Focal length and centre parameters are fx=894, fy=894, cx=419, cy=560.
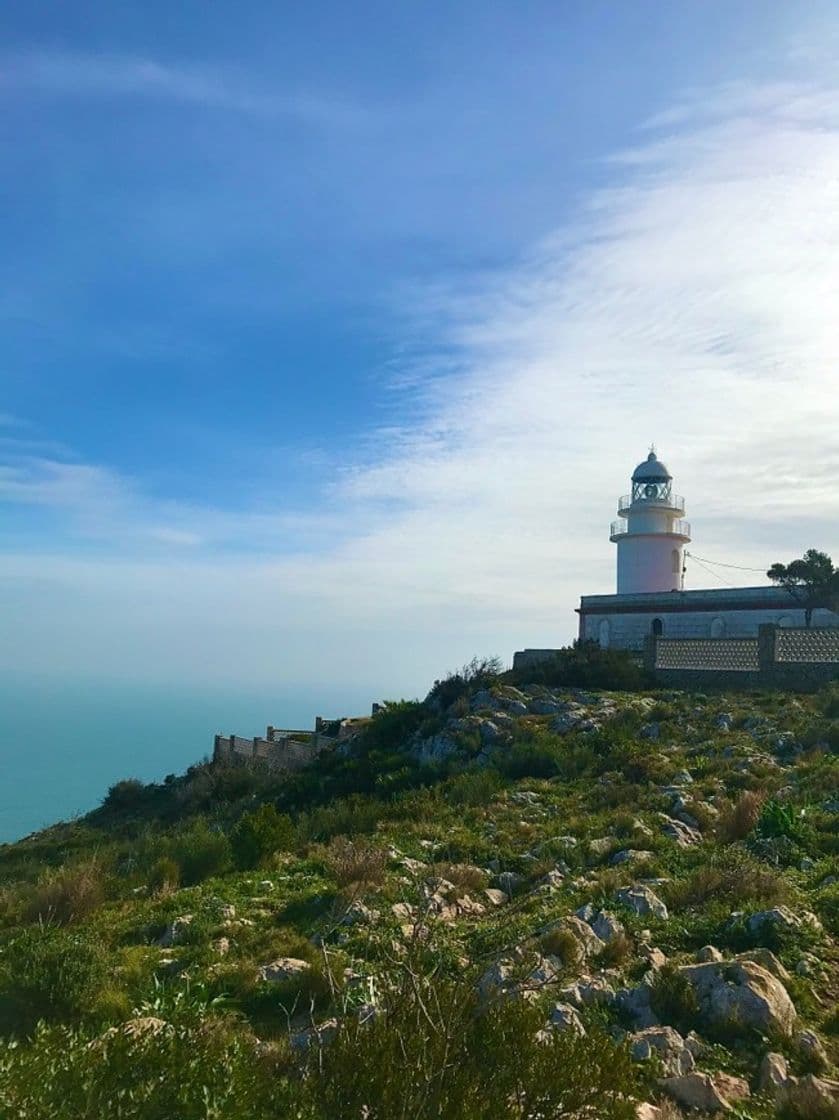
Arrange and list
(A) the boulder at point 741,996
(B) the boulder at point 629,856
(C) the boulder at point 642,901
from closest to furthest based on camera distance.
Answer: (A) the boulder at point 741,996
(C) the boulder at point 642,901
(B) the boulder at point 629,856

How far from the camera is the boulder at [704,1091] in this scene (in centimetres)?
533

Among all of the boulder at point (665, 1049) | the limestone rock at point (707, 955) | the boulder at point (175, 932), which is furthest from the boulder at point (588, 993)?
the boulder at point (175, 932)

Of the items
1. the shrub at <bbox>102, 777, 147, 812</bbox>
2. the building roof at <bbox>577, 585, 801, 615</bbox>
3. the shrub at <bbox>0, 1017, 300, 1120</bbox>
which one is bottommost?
the shrub at <bbox>102, 777, 147, 812</bbox>

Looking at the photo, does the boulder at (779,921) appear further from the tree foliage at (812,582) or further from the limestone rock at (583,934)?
the tree foliage at (812,582)

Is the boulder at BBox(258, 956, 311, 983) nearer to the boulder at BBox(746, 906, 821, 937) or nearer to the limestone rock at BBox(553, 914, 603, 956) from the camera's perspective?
the limestone rock at BBox(553, 914, 603, 956)

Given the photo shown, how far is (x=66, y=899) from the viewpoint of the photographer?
1038cm

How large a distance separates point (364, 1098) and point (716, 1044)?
304cm

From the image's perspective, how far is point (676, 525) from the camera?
41281 mm

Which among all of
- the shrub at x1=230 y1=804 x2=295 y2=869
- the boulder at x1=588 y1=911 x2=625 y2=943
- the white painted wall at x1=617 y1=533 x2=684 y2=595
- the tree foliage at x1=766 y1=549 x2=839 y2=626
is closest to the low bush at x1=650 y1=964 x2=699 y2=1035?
the boulder at x1=588 y1=911 x2=625 y2=943

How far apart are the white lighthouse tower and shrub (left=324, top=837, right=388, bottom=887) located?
99.4 feet

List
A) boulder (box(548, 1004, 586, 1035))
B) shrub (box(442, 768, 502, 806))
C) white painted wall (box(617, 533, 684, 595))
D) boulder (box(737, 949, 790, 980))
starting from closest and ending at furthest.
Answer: boulder (box(548, 1004, 586, 1035)) → boulder (box(737, 949, 790, 980)) → shrub (box(442, 768, 502, 806)) → white painted wall (box(617, 533, 684, 595))

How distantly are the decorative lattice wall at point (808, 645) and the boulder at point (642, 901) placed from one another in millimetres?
17217

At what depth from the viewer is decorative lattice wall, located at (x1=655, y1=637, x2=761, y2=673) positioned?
25.1 meters

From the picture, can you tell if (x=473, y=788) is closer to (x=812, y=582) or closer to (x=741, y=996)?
(x=741, y=996)
